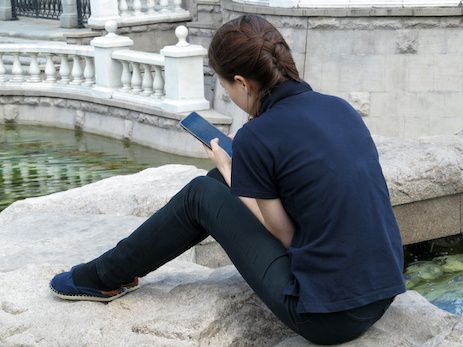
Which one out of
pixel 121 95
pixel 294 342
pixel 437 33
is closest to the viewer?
pixel 294 342

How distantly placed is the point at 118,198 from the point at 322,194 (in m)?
2.52

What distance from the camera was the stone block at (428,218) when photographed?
5344mm

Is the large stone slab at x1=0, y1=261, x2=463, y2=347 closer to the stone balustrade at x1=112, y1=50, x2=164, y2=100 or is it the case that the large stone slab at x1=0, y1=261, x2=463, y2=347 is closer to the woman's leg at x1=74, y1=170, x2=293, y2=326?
the woman's leg at x1=74, y1=170, x2=293, y2=326

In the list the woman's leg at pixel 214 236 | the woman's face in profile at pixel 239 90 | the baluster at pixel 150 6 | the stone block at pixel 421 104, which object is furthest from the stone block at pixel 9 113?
the woman's face in profile at pixel 239 90

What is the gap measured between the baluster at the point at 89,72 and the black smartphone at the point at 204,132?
27.4ft

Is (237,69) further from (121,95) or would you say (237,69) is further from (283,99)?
(121,95)

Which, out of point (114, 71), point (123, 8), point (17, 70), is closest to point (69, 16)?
point (123, 8)

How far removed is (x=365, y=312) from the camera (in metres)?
3.11

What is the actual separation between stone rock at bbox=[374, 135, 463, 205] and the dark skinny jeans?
181 cm

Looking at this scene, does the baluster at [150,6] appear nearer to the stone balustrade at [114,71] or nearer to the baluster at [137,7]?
the baluster at [137,7]

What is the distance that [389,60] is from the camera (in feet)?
32.2

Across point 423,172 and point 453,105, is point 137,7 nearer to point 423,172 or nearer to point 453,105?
point 453,105

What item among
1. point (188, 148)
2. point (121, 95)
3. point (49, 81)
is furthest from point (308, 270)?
point (49, 81)

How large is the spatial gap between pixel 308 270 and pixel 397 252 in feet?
1.04
